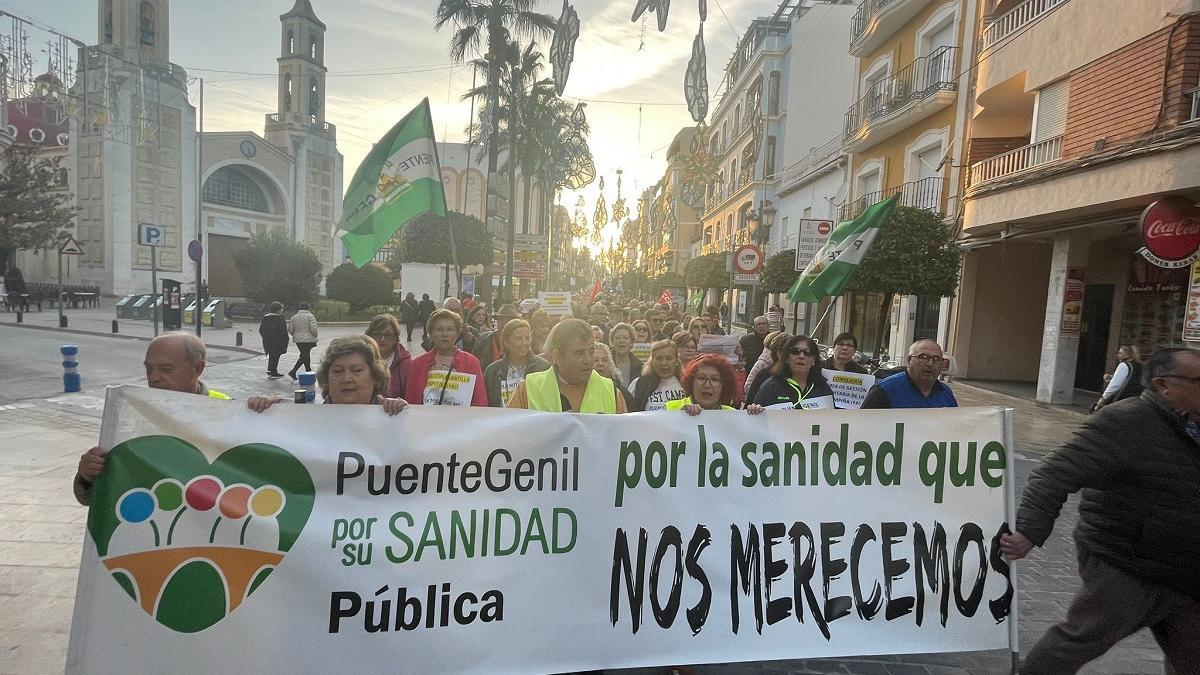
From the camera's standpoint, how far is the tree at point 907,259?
37.4 ft

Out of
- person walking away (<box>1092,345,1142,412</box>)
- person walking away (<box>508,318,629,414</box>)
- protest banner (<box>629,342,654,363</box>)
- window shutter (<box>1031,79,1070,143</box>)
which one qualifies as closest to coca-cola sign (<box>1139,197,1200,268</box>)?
person walking away (<box>1092,345,1142,412</box>)

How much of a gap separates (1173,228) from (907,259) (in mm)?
3426

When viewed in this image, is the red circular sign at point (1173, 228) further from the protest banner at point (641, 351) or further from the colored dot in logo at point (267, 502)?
the colored dot in logo at point (267, 502)

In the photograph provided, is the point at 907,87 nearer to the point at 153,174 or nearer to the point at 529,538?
the point at 529,538

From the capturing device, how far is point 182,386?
9.98 feet

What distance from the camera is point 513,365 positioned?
580cm

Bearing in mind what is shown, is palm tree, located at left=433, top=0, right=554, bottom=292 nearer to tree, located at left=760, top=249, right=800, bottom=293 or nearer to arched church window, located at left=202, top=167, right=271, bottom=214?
tree, located at left=760, top=249, right=800, bottom=293

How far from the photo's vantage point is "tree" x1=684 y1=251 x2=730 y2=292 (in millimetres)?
28516

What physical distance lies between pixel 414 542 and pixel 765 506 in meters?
1.58

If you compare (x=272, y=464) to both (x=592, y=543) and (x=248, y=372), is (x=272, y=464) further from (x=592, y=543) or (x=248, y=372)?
(x=248, y=372)

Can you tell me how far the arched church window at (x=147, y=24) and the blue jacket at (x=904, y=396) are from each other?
185 feet

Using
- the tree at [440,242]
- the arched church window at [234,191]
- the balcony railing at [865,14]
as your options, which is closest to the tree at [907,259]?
the balcony railing at [865,14]

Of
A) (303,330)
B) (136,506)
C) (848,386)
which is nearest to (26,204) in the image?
(303,330)

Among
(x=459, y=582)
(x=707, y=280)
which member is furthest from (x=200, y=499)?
(x=707, y=280)
